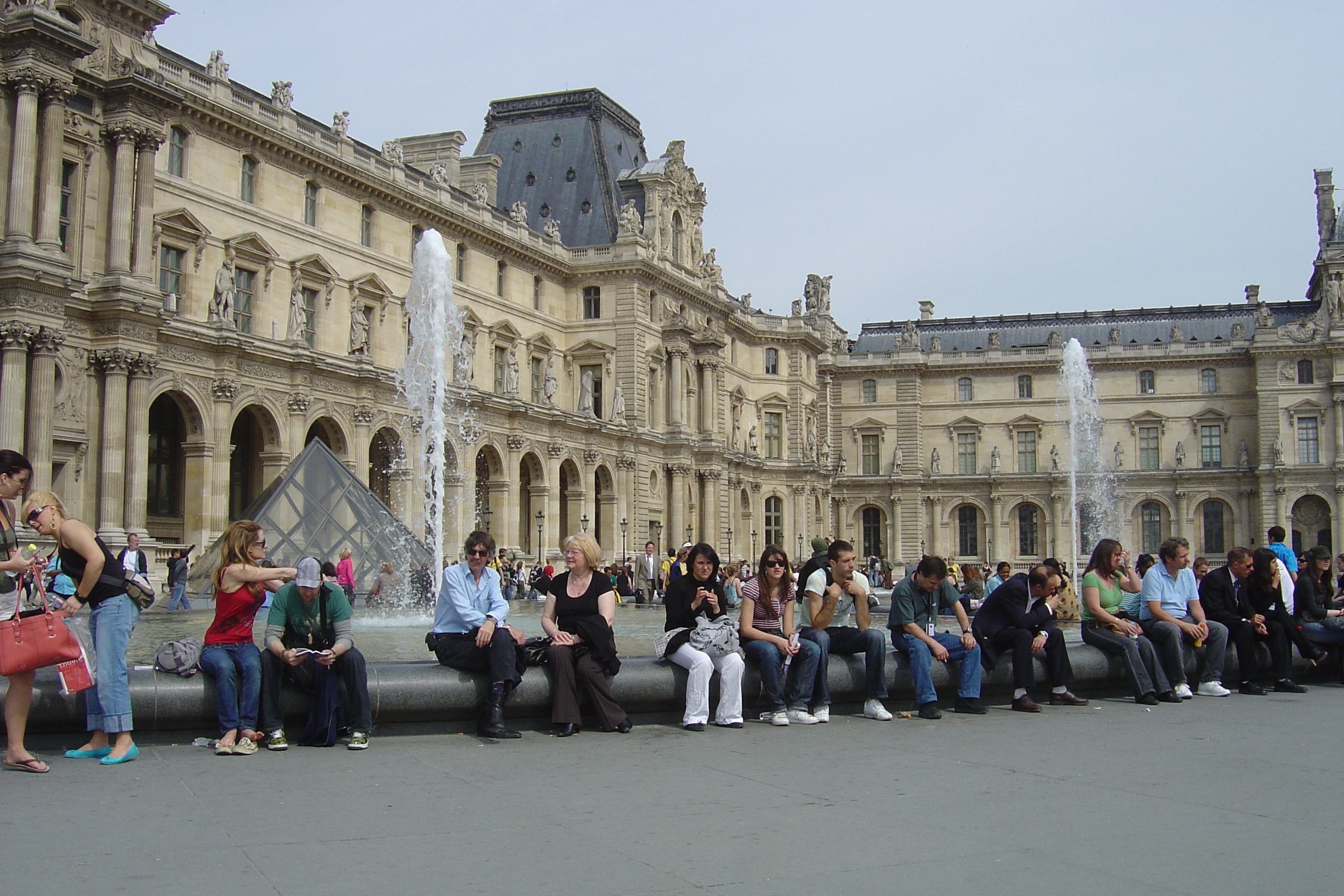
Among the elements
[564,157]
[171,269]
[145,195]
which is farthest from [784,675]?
[564,157]

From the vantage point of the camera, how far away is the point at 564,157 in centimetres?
5781

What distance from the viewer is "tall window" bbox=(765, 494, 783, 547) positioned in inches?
2667

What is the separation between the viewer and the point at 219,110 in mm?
34438

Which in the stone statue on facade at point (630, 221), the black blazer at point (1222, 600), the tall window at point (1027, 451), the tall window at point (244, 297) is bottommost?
the black blazer at point (1222, 600)

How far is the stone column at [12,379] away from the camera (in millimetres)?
26031

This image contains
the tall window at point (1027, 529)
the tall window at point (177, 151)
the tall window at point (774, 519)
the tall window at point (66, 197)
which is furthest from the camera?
the tall window at point (1027, 529)

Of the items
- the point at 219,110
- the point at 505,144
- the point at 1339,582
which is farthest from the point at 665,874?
the point at 505,144

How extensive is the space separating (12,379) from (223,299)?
7727mm

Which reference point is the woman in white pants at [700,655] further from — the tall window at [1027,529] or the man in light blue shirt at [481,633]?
the tall window at [1027,529]

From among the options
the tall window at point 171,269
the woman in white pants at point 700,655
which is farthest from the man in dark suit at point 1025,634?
the tall window at point 171,269

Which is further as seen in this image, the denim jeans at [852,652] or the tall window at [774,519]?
the tall window at [774,519]

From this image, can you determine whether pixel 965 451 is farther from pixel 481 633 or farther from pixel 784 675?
pixel 481 633

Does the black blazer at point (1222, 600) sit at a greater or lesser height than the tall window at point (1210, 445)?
lesser

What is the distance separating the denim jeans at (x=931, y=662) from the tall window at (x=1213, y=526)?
2591 inches
